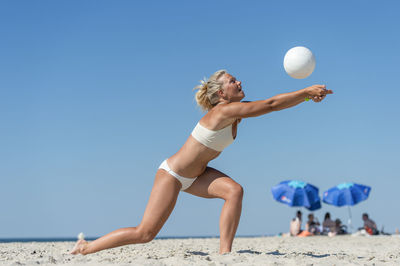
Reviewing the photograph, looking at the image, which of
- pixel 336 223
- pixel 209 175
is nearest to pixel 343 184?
pixel 336 223

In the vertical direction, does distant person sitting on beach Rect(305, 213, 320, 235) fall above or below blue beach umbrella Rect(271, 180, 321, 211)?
below

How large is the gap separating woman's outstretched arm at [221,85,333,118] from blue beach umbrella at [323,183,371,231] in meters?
13.6

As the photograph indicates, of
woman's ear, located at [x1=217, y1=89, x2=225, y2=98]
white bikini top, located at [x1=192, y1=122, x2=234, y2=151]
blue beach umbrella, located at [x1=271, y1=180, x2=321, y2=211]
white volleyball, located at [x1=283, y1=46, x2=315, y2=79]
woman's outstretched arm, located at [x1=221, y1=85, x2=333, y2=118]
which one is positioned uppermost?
blue beach umbrella, located at [x1=271, y1=180, x2=321, y2=211]

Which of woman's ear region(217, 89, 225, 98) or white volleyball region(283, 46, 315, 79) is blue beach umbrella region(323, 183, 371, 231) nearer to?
white volleyball region(283, 46, 315, 79)

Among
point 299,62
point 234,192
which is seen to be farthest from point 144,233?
point 299,62

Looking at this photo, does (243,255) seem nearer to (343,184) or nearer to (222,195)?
(222,195)

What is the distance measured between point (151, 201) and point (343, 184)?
14.1 metres

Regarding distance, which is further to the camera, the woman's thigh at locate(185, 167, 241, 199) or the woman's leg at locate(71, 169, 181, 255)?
the woman's thigh at locate(185, 167, 241, 199)

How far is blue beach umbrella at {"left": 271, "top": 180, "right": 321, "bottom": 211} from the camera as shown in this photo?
57.2 ft

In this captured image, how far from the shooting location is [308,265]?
185 inches

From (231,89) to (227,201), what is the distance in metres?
1.31

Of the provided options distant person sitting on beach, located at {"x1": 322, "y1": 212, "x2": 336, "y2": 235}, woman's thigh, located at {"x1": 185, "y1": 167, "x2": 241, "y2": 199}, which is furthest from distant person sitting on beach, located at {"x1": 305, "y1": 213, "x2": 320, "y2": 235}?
woman's thigh, located at {"x1": 185, "y1": 167, "x2": 241, "y2": 199}

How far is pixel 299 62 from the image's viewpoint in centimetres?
546

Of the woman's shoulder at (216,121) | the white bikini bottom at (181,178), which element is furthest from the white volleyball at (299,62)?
the white bikini bottom at (181,178)
